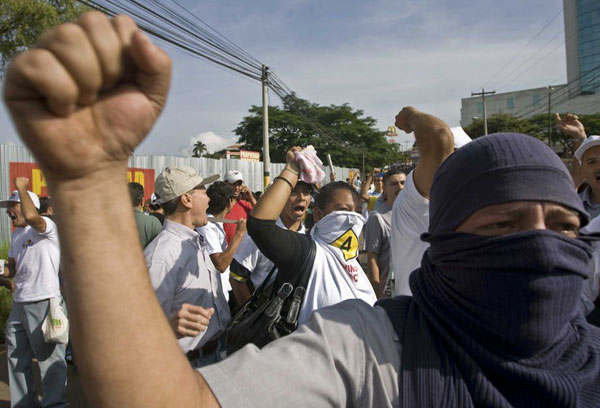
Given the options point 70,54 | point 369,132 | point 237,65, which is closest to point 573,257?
point 70,54

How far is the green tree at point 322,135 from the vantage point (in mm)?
44281

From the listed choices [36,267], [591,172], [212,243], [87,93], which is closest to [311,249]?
[87,93]

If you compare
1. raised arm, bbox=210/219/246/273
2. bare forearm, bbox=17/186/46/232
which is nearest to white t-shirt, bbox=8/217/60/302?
bare forearm, bbox=17/186/46/232

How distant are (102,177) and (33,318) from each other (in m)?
3.93

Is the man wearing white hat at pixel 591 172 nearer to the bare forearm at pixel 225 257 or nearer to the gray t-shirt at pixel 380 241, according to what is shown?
the gray t-shirt at pixel 380 241

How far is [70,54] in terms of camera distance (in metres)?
0.66

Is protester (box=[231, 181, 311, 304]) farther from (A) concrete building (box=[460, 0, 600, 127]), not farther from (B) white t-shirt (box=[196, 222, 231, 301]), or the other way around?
(A) concrete building (box=[460, 0, 600, 127])

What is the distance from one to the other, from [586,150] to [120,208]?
139 inches

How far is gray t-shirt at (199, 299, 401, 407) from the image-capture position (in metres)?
0.92

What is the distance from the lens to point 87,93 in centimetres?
70

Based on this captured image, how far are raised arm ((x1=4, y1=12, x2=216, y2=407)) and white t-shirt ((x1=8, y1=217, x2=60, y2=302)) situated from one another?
380 cm

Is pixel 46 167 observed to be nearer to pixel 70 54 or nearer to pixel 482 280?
pixel 70 54

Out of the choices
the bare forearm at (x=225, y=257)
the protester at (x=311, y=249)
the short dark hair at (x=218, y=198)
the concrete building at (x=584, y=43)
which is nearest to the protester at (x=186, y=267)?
the protester at (x=311, y=249)

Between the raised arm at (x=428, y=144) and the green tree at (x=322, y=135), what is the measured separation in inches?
1591
